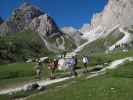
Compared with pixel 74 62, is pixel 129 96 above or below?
below

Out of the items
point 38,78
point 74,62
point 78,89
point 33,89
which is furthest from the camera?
point 38,78

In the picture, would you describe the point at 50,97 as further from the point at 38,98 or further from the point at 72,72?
the point at 72,72

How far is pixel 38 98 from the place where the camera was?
33719mm

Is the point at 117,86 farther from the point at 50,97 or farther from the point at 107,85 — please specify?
the point at 50,97

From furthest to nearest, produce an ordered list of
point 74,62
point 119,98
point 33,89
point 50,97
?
1. point 74,62
2. point 33,89
3. point 50,97
4. point 119,98

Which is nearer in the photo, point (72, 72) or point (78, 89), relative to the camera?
point (78, 89)

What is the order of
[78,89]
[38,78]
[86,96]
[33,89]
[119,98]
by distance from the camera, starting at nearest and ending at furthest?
[119,98], [86,96], [78,89], [33,89], [38,78]

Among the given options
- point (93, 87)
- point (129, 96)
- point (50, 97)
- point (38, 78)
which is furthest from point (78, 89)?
point (38, 78)

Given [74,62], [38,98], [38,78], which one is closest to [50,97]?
[38,98]

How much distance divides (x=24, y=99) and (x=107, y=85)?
28.2 ft

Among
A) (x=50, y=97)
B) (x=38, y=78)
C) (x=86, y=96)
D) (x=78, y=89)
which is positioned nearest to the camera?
(x=86, y=96)

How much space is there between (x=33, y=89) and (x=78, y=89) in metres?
10.9

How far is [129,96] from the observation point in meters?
28.4

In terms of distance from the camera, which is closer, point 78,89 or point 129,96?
point 129,96
